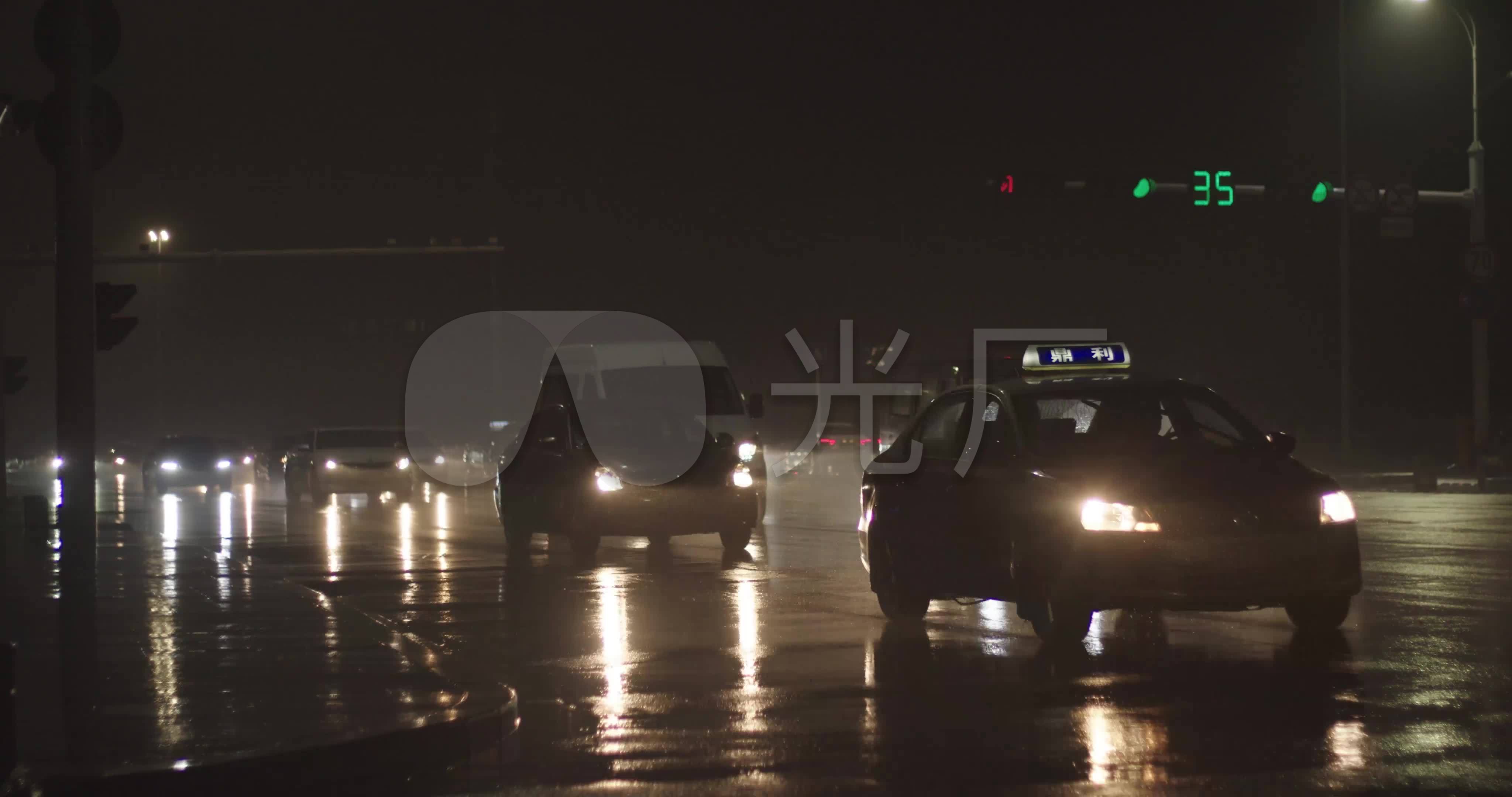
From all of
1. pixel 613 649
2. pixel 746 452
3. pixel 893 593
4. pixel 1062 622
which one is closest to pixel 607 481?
pixel 746 452

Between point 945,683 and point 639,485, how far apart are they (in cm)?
892

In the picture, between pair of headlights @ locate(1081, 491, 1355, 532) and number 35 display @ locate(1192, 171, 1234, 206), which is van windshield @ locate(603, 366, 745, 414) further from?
number 35 display @ locate(1192, 171, 1234, 206)

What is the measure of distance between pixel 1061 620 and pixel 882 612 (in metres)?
2.65

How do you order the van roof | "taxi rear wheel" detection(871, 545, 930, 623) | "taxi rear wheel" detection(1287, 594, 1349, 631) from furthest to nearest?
the van roof
"taxi rear wheel" detection(871, 545, 930, 623)
"taxi rear wheel" detection(1287, 594, 1349, 631)

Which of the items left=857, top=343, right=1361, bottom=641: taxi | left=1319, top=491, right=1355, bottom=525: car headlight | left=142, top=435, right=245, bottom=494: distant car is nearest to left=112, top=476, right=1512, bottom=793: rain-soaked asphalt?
left=857, top=343, right=1361, bottom=641: taxi

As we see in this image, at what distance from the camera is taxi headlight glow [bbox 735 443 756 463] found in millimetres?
18547

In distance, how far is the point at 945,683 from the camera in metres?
9.41

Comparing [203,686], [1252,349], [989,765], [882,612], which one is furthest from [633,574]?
[1252,349]

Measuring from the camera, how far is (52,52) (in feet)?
40.8

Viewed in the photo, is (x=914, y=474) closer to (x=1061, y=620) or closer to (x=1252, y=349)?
(x=1061, y=620)

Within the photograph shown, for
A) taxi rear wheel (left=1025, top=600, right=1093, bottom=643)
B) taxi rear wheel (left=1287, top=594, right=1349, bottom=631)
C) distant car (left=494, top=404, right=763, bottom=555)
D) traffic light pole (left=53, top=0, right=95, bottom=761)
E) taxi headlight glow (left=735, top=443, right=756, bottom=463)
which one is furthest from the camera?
taxi headlight glow (left=735, top=443, right=756, bottom=463)

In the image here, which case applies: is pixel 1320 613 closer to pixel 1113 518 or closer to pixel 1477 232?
pixel 1113 518

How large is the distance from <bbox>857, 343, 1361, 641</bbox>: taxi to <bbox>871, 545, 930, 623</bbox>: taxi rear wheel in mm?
16

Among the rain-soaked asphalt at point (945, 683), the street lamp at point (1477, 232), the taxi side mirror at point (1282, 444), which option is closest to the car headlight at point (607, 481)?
the rain-soaked asphalt at point (945, 683)
